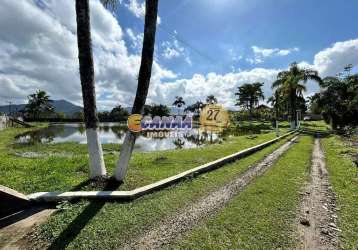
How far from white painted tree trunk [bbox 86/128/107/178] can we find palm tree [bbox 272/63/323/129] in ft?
106

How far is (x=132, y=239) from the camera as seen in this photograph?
13.3 feet

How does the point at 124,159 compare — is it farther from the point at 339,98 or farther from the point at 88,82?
the point at 339,98

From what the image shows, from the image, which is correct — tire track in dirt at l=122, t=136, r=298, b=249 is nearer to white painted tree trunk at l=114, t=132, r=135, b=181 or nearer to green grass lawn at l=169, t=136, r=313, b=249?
green grass lawn at l=169, t=136, r=313, b=249

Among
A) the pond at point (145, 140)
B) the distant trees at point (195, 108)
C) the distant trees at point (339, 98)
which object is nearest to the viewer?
the pond at point (145, 140)

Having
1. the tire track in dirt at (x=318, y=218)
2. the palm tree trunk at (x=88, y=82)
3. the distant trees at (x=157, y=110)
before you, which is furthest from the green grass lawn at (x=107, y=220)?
the distant trees at (x=157, y=110)

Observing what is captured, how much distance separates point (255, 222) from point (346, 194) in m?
3.40

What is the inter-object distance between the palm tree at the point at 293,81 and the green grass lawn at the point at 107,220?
3216cm

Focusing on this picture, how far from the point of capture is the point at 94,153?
21.8 feet

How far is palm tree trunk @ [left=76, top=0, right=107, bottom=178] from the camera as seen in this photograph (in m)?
6.33

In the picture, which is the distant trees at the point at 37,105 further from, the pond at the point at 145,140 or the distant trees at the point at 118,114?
the pond at the point at 145,140

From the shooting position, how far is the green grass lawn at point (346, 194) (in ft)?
13.7

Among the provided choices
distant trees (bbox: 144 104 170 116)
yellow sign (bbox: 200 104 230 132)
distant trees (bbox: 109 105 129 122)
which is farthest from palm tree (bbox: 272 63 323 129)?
distant trees (bbox: 109 105 129 122)

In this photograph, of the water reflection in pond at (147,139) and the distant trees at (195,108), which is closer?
the water reflection in pond at (147,139)

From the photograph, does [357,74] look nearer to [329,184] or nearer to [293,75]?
[293,75]
